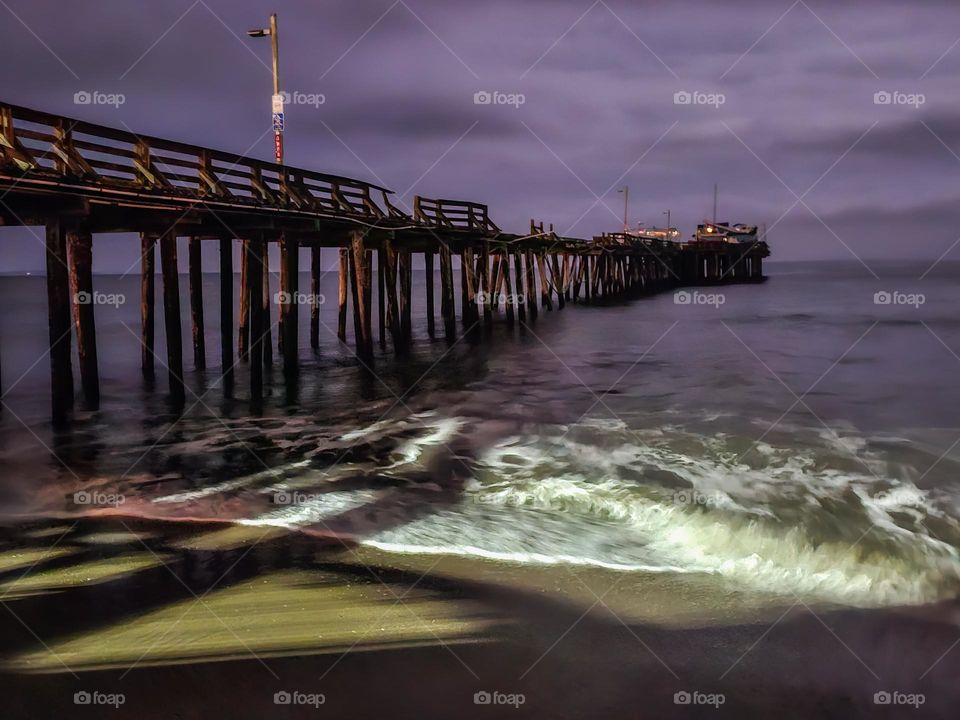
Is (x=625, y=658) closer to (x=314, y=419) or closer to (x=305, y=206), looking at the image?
(x=314, y=419)

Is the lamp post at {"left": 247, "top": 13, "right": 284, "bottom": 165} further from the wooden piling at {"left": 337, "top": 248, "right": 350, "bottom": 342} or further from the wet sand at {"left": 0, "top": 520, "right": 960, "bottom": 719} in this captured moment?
the wet sand at {"left": 0, "top": 520, "right": 960, "bottom": 719}

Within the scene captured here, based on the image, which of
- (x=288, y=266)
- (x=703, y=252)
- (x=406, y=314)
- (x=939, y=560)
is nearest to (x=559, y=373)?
(x=406, y=314)

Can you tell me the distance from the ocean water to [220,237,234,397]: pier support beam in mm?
646

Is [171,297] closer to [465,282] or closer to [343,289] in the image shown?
[343,289]

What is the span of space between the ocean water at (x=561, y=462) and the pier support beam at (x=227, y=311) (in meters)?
0.65

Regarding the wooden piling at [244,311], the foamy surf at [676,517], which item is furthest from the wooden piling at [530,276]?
the foamy surf at [676,517]

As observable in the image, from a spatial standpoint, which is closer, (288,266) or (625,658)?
(625,658)

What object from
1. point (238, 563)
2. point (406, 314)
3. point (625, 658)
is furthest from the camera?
point (406, 314)

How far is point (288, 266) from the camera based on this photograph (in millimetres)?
14758

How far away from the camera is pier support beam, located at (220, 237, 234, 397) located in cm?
1495

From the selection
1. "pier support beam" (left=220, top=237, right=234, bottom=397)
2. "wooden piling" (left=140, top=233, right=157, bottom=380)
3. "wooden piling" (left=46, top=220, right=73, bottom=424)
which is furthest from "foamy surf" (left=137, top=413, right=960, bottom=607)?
"wooden piling" (left=140, top=233, right=157, bottom=380)

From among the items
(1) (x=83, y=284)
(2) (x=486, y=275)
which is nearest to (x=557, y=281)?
(2) (x=486, y=275)

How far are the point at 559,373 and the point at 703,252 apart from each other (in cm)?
5338

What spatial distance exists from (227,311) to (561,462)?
9.53m
